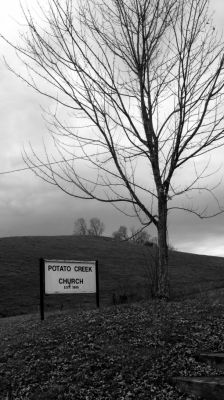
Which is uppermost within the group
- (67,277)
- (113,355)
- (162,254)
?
(162,254)

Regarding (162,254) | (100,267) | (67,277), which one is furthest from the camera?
(100,267)

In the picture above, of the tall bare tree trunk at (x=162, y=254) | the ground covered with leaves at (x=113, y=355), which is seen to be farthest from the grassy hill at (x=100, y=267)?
the ground covered with leaves at (x=113, y=355)

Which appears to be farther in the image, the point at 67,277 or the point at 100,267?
the point at 100,267

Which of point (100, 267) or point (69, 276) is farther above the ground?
point (69, 276)

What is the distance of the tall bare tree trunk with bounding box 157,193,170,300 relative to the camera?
36.0 ft

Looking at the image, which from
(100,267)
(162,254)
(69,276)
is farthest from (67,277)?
(100,267)

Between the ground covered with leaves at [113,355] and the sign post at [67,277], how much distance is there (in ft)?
9.43

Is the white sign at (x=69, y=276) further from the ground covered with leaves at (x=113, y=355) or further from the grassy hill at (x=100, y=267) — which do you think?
the grassy hill at (x=100, y=267)

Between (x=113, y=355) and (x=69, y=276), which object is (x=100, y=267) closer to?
(x=69, y=276)

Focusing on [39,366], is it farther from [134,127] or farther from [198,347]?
[134,127]

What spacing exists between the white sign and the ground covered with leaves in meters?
2.97

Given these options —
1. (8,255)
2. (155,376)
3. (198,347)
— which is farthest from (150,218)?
(8,255)

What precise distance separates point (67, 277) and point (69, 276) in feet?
0.20

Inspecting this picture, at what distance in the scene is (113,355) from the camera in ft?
22.5
